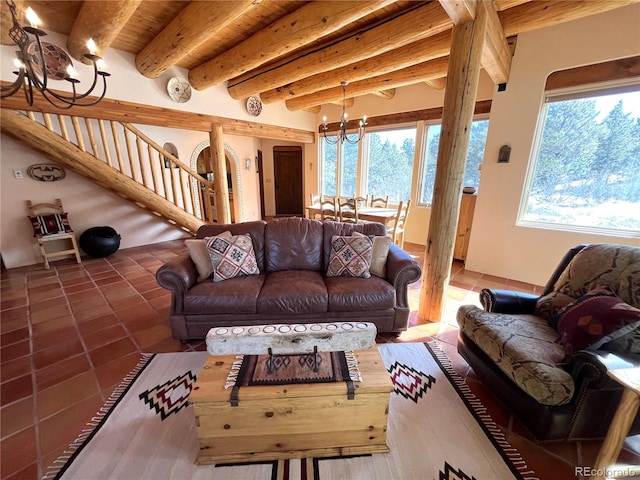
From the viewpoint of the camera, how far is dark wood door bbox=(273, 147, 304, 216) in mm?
7621

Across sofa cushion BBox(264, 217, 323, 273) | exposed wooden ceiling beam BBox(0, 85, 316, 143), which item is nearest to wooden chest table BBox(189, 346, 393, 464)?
sofa cushion BBox(264, 217, 323, 273)

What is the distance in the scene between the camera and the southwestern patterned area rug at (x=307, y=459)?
3.92ft

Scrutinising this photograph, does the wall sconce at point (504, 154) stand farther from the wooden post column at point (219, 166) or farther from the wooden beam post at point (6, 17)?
the wooden beam post at point (6, 17)

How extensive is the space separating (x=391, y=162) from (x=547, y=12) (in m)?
3.03

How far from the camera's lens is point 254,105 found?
4.84 m

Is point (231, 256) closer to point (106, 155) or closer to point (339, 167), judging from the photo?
point (106, 155)

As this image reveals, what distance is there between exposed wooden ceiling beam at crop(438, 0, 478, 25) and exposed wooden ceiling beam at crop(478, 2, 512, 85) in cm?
9

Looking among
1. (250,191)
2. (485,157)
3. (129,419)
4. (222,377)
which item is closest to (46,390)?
(129,419)

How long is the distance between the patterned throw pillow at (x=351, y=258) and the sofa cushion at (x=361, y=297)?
0.18 metres

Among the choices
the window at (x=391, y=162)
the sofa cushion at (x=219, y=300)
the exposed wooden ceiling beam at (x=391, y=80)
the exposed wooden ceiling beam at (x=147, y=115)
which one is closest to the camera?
the sofa cushion at (x=219, y=300)

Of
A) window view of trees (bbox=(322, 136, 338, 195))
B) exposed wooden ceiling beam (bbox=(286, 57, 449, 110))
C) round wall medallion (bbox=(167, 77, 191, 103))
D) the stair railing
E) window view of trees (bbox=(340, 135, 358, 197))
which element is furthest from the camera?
window view of trees (bbox=(322, 136, 338, 195))

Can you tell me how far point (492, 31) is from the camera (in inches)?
89.0

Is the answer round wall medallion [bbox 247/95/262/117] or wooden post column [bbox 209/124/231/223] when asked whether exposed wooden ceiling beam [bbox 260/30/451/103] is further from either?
wooden post column [bbox 209/124/231/223]

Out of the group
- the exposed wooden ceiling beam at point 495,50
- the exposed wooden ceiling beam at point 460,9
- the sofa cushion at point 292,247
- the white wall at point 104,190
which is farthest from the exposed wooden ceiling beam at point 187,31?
the exposed wooden ceiling beam at point 495,50
